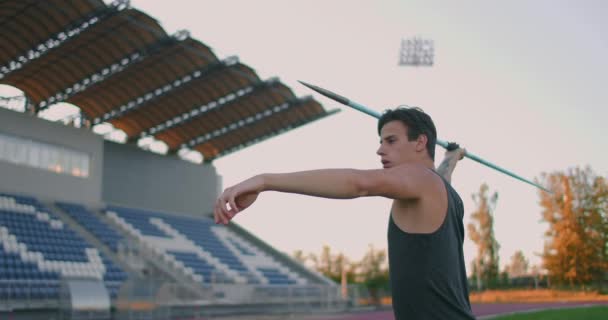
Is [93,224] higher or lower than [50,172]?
lower

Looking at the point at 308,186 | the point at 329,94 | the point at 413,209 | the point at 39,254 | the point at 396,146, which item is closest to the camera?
the point at 308,186

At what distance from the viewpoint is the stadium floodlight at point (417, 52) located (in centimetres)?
4525

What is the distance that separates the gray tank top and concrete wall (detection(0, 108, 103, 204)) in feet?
87.3

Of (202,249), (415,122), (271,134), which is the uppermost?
(271,134)

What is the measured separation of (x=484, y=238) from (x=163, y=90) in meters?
39.4

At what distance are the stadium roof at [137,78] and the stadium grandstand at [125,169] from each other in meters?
0.07

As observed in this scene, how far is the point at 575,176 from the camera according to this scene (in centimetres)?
4672

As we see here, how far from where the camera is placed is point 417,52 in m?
45.3

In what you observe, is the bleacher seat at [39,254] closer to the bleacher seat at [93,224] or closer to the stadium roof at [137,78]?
the bleacher seat at [93,224]

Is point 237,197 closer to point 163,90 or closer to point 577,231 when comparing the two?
point 163,90

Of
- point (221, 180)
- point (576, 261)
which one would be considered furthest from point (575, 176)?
point (221, 180)

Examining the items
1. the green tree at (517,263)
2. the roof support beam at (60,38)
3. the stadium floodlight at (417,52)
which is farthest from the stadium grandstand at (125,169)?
the green tree at (517,263)

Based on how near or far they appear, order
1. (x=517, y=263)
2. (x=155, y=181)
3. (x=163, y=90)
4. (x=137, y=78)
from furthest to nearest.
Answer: (x=517, y=263) → (x=155, y=181) → (x=163, y=90) → (x=137, y=78)

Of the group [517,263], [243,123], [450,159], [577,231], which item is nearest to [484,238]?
[577,231]
